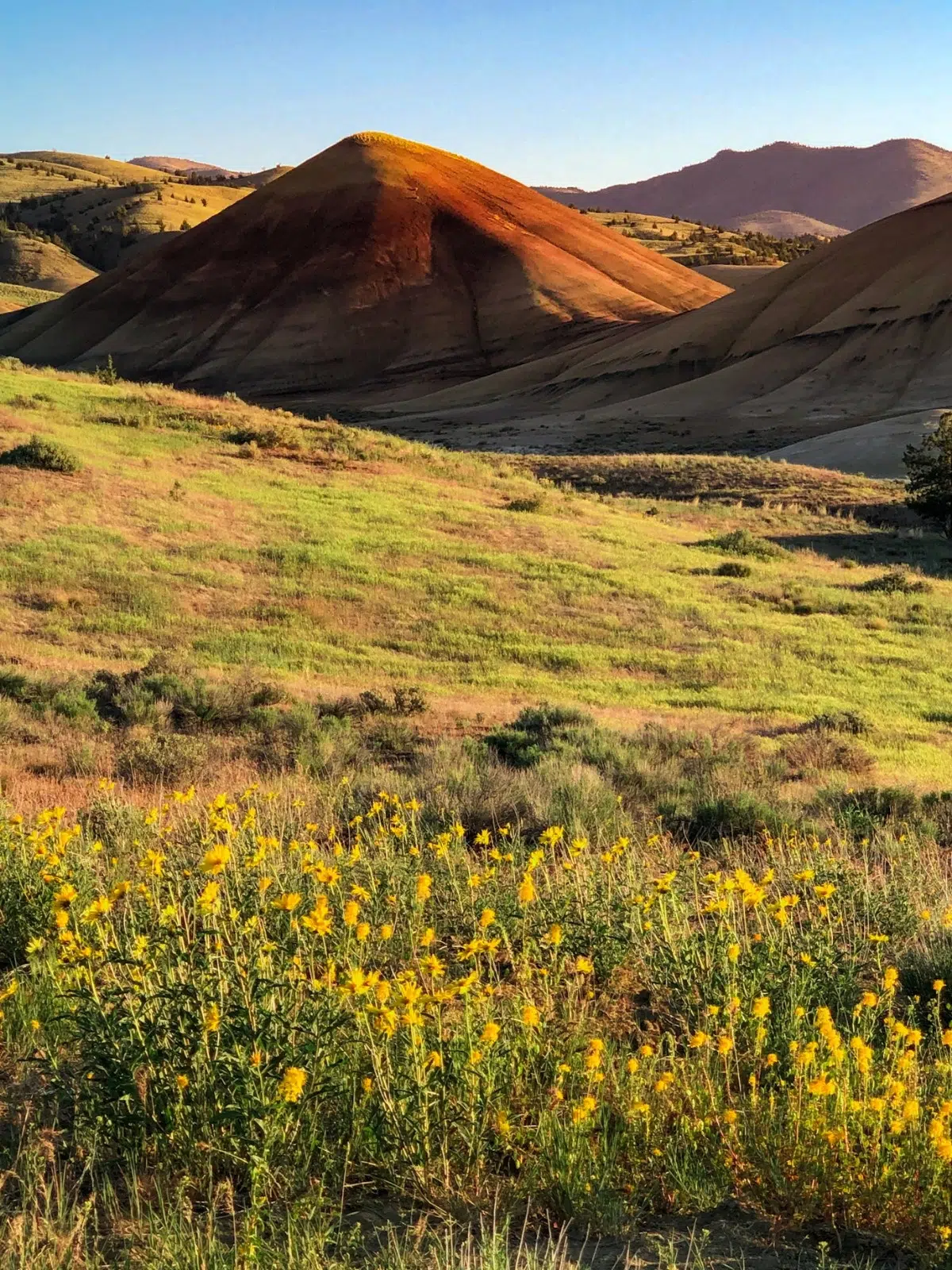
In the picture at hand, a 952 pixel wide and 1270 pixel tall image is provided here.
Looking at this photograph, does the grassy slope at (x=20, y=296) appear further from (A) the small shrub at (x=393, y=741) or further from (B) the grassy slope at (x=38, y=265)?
(A) the small shrub at (x=393, y=741)

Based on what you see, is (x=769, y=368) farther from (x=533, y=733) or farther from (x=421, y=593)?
(x=533, y=733)

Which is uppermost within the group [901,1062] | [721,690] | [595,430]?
[595,430]

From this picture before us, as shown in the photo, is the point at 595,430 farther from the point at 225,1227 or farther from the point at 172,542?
the point at 225,1227

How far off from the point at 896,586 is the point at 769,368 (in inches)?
1882

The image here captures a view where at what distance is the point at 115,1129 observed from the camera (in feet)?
9.57

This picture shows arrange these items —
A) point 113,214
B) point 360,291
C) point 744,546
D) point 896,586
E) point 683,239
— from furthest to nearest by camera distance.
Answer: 1. point 683,239
2. point 113,214
3. point 360,291
4. point 744,546
5. point 896,586

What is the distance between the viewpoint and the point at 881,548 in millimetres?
27828

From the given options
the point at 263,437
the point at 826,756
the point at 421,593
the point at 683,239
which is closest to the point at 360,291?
the point at 683,239

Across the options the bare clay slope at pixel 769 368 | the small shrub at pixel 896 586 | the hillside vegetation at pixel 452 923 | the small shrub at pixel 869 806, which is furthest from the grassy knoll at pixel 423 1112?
the bare clay slope at pixel 769 368

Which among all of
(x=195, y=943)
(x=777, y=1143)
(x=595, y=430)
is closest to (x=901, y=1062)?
(x=777, y=1143)

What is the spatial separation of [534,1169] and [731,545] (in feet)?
75.5

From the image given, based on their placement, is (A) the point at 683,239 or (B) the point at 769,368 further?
(A) the point at 683,239

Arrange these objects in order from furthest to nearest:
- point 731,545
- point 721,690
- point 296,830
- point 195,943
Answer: point 731,545
point 721,690
point 296,830
point 195,943

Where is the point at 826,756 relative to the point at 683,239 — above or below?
below
